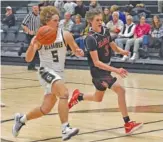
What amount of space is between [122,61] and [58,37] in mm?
9417

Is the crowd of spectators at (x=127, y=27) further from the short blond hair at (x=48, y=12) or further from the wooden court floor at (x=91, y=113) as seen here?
the short blond hair at (x=48, y=12)

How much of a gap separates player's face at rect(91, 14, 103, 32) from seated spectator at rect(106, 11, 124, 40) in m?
8.78

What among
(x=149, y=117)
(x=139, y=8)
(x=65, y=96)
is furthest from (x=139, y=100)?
(x=139, y=8)

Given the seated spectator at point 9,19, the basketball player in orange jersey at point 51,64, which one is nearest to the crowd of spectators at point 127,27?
the seated spectator at point 9,19

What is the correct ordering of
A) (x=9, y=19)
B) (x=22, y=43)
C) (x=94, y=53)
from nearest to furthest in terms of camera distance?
(x=94, y=53) → (x=22, y=43) → (x=9, y=19)

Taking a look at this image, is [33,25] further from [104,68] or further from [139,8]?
[104,68]

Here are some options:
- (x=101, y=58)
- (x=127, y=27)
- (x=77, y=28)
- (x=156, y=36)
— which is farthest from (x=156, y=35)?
(x=101, y=58)

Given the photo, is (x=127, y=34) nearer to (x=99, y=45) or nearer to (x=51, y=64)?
(x=99, y=45)

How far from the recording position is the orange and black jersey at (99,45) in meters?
6.77

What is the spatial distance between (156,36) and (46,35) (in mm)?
9356

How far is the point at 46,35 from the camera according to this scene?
6.11m

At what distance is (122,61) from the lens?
15594mm

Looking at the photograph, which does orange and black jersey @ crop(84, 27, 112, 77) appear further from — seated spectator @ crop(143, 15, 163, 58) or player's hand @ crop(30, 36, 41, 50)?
seated spectator @ crop(143, 15, 163, 58)

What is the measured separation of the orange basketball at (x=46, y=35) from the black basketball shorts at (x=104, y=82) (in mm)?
1068
